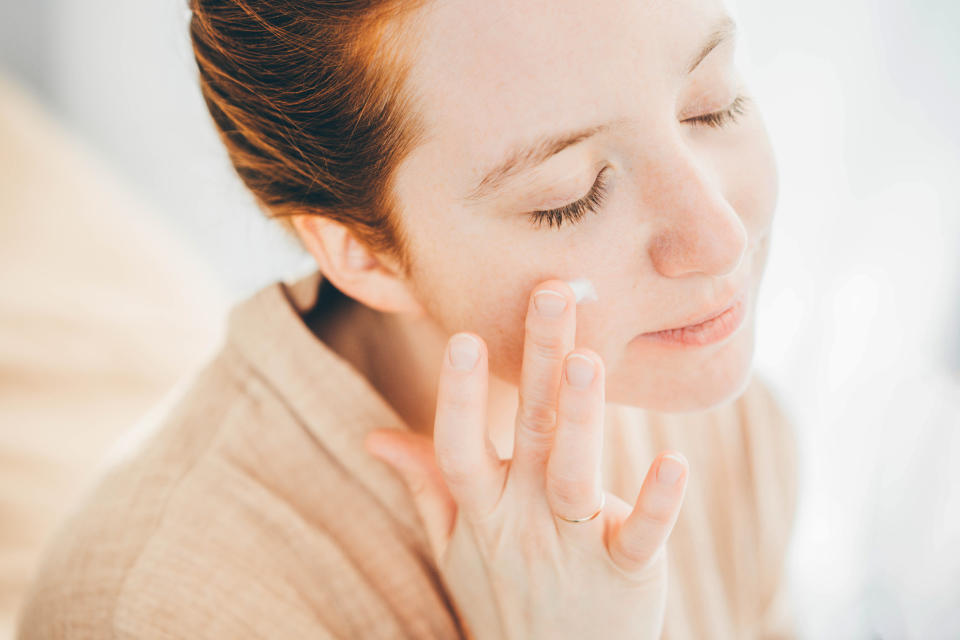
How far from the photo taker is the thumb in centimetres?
75

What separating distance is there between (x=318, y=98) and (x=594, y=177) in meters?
0.26

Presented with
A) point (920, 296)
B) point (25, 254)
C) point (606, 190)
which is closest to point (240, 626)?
point (606, 190)

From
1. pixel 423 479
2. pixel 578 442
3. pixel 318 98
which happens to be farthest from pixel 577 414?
pixel 318 98

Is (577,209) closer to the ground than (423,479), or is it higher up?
higher up

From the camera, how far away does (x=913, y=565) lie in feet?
5.17

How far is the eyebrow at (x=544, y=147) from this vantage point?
1.88ft

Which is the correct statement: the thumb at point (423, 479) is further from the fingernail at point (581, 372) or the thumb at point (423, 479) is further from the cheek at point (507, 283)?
the fingernail at point (581, 372)

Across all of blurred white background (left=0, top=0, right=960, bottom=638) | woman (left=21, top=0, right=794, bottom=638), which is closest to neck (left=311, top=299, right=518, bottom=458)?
woman (left=21, top=0, right=794, bottom=638)

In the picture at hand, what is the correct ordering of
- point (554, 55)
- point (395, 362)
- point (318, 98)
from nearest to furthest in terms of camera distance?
point (554, 55), point (318, 98), point (395, 362)

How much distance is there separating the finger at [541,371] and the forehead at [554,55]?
12cm

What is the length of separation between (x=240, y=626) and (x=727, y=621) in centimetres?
71

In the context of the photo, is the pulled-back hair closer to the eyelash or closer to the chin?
the eyelash

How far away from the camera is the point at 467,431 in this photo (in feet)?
2.10

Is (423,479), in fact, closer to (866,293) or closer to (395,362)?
(395,362)
